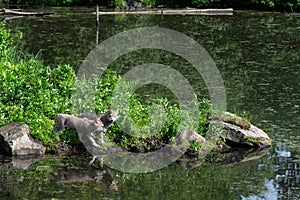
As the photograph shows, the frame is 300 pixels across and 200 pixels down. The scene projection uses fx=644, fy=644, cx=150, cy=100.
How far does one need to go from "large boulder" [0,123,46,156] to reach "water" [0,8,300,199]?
0.21 metres

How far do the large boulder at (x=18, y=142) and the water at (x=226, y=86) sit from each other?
0.70 ft

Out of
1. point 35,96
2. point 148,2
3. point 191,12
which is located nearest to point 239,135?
point 35,96

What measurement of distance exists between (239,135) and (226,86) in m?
4.61

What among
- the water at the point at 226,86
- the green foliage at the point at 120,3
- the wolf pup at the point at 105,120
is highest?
the wolf pup at the point at 105,120

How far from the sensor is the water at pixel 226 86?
8.24 metres

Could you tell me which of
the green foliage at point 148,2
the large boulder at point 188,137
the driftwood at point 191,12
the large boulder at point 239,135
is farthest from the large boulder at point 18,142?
the green foliage at point 148,2

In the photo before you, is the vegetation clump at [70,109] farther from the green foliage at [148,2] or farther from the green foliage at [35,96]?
the green foliage at [148,2]

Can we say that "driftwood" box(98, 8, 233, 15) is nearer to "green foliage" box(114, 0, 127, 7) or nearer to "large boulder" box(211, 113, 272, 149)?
"green foliage" box(114, 0, 127, 7)

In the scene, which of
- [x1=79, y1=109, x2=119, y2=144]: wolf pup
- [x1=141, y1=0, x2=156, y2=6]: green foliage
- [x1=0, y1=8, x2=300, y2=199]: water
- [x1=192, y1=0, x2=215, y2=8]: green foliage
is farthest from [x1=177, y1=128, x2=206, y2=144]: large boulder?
[x1=141, y1=0, x2=156, y2=6]: green foliage

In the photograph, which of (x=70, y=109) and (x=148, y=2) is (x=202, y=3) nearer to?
(x=148, y=2)

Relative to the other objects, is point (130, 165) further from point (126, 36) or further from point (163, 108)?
point (126, 36)

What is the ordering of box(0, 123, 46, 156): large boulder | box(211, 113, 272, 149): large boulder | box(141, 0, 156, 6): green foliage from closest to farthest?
box(0, 123, 46, 156): large boulder → box(211, 113, 272, 149): large boulder → box(141, 0, 156, 6): green foliage

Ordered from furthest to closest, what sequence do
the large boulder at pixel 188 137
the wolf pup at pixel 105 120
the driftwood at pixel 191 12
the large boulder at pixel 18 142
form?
the driftwood at pixel 191 12, the large boulder at pixel 188 137, the wolf pup at pixel 105 120, the large boulder at pixel 18 142

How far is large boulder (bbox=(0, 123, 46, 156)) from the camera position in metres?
9.19
